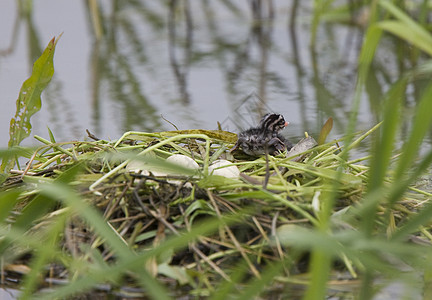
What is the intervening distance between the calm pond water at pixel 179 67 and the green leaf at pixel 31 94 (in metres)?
0.55

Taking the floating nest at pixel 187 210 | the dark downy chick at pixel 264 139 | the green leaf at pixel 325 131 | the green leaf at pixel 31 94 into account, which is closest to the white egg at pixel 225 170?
the floating nest at pixel 187 210

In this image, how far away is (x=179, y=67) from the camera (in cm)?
329

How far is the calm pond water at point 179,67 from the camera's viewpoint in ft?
8.14

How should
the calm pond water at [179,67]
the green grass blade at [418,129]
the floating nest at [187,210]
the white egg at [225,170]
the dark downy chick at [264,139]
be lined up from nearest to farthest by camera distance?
the green grass blade at [418,129]
the floating nest at [187,210]
the white egg at [225,170]
the dark downy chick at [264,139]
the calm pond water at [179,67]

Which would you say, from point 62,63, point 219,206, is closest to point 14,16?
point 62,63

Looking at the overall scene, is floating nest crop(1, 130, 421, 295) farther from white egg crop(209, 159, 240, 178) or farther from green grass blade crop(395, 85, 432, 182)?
green grass blade crop(395, 85, 432, 182)

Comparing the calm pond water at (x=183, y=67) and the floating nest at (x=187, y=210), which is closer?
the floating nest at (x=187, y=210)

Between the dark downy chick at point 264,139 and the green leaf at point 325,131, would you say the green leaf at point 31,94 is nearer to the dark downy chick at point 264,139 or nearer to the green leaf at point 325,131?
the dark downy chick at point 264,139

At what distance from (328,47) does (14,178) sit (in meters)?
2.42

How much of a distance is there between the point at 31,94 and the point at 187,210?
0.54 metres

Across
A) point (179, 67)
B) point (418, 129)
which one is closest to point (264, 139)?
point (418, 129)

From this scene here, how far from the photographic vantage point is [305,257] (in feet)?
4.04

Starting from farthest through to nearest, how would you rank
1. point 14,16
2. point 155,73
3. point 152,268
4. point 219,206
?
point 14,16, point 155,73, point 219,206, point 152,268

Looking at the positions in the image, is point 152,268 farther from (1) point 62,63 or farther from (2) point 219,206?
(1) point 62,63
